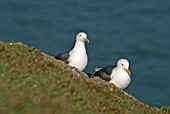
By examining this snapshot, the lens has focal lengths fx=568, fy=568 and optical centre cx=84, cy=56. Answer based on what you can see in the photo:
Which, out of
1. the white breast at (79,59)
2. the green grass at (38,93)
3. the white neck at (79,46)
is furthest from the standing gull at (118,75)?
the green grass at (38,93)

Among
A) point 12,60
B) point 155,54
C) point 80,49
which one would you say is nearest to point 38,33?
point 155,54

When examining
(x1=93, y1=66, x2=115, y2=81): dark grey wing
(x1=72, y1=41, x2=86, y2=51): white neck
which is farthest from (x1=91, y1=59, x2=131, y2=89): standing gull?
(x1=72, y1=41, x2=86, y2=51): white neck

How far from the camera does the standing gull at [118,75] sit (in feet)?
70.5

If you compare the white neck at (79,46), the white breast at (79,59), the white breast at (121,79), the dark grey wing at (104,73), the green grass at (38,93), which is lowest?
the green grass at (38,93)

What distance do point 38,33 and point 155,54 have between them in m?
9.04

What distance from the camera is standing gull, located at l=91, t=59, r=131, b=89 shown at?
21.5 metres

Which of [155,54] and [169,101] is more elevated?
[155,54]

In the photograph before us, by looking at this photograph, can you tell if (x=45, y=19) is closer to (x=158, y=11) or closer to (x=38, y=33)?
(x=38, y=33)

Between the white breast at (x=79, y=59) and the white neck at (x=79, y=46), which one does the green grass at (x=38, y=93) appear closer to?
the white breast at (x=79, y=59)

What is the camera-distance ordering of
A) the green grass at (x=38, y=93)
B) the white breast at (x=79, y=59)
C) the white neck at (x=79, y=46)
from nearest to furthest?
the green grass at (x=38, y=93)
the white breast at (x=79, y=59)
the white neck at (x=79, y=46)

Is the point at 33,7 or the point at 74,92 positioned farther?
the point at 33,7

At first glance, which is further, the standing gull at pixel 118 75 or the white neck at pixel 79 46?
the white neck at pixel 79 46

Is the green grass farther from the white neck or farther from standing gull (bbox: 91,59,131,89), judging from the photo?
the white neck

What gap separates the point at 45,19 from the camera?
44156mm
